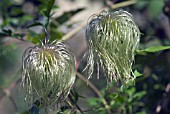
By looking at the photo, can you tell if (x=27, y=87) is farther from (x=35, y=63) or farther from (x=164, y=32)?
(x=164, y=32)

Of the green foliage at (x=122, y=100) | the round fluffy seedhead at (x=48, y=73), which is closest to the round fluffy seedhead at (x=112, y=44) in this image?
the round fluffy seedhead at (x=48, y=73)

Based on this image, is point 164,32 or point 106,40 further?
point 164,32

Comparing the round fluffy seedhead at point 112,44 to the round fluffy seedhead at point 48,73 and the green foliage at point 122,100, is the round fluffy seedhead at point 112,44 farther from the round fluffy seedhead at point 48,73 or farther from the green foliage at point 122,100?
the green foliage at point 122,100

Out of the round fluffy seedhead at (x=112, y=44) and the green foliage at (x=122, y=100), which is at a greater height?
the round fluffy seedhead at (x=112, y=44)

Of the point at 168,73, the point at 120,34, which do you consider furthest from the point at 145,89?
the point at 120,34

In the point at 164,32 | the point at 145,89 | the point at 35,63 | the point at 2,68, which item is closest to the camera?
the point at 35,63

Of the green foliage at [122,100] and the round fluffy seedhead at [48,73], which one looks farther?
the green foliage at [122,100]
